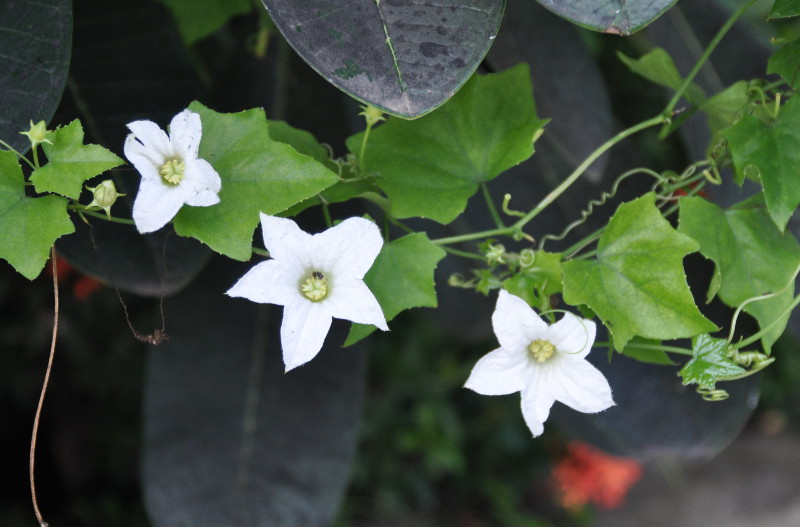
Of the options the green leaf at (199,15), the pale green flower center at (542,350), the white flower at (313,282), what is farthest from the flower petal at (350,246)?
the green leaf at (199,15)

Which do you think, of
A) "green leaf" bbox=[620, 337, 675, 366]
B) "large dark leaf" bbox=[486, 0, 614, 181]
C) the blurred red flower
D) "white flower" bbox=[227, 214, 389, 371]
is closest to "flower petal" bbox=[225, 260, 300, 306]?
"white flower" bbox=[227, 214, 389, 371]

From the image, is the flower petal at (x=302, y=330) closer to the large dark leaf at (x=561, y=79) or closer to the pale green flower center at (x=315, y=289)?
the pale green flower center at (x=315, y=289)

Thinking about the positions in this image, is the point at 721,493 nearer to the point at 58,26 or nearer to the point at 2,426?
the point at 2,426

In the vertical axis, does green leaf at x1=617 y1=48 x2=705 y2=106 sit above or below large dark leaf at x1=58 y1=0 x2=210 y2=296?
above

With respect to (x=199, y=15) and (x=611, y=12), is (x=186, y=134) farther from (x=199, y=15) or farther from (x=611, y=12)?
(x=199, y=15)

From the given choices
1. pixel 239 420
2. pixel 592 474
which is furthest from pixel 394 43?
pixel 592 474

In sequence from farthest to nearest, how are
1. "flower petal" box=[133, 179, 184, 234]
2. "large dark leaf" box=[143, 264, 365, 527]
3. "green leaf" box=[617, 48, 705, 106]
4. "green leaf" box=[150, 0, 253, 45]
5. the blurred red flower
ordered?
the blurred red flower < "large dark leaf" box=[143, 264, 365, 527] < "green leaf" box=[150, 0, 253, 45] < "green leaf" box=[617, 48, 705, 106] < "flower petal" box=[133, 179, 184, 234]

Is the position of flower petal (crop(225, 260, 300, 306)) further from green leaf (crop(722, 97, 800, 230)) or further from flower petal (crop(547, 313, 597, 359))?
green leaf (crop(722, 97, 800, 230))

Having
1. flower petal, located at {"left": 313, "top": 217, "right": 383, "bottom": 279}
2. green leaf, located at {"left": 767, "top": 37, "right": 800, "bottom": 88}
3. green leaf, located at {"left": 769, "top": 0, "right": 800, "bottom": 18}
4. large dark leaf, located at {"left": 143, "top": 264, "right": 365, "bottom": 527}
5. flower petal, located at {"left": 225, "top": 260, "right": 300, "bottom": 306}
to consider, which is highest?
green leaf, located at {"left": 769, "top": 0, "right": 800, "bottom": 18}
